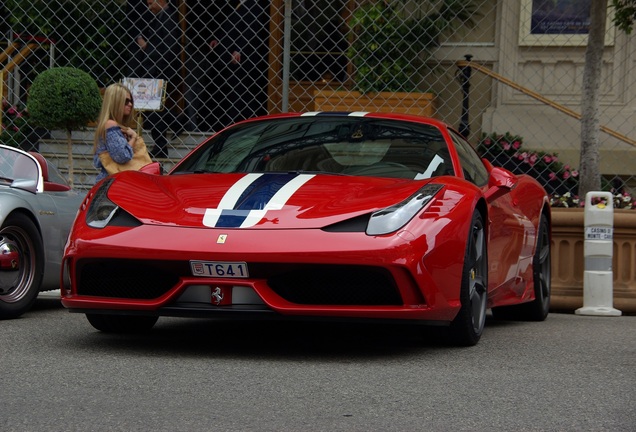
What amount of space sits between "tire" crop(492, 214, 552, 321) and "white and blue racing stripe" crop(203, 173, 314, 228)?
7.84ft

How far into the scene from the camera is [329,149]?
672 cm

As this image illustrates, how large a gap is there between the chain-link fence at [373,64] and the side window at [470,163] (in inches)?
163

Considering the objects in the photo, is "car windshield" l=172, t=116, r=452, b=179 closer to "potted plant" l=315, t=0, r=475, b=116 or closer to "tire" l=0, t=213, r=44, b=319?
"tire" l=0, t=213, r=44, b=319

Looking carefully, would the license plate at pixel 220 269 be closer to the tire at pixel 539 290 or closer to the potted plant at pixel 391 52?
the tire at pixel 539 290

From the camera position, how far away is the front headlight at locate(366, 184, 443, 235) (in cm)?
555

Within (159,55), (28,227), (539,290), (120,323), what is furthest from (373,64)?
(120,323)

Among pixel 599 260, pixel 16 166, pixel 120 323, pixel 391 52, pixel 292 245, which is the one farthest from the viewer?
pixel 391 52

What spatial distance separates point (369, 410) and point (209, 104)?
883cm

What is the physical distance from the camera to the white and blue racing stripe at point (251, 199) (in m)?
5.62

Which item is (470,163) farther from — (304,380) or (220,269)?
(304,380)

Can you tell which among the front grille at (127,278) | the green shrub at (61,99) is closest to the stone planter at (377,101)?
the green shrub at (61,99)

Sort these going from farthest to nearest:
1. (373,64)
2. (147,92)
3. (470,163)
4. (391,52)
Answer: (391,52) → (373,64) → (147,92) → (470,163)

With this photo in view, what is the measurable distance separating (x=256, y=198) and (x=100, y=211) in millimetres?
757

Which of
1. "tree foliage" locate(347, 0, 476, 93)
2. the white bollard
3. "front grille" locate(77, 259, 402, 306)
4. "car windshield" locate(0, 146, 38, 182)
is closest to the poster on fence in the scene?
"tree foliage" locate(347, 0, 476, 93)
